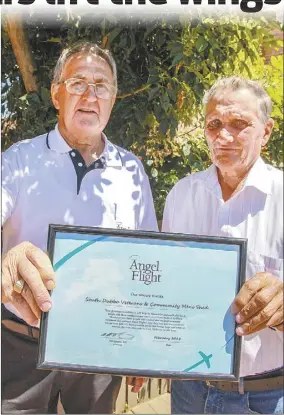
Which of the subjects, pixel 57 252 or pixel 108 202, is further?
pixel 108 202

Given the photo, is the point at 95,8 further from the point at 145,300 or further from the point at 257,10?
the point at 145,300

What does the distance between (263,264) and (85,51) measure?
1.14 meters

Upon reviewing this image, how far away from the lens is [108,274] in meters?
1.85

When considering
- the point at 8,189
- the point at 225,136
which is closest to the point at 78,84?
the point at 8,189

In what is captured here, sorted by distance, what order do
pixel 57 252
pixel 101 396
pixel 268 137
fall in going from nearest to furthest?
pixel 57 252
pixel 268 137
pixel 101 396

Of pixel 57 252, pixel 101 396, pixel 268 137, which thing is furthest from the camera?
pixel 101 396

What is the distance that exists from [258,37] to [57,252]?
1232 millimetres

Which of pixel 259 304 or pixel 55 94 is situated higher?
pixel 55 94

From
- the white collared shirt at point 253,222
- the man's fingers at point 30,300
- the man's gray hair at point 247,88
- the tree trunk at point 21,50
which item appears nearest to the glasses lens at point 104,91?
the tree trunk at point 21,50

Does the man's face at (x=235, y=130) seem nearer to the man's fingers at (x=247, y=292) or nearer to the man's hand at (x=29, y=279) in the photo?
the man's fingers at (x=247, y=292)

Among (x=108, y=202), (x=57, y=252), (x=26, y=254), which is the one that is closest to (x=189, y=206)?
(x=108, y=202)

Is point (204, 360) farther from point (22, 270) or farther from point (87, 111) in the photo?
point (87, 111)

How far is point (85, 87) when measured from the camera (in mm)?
1950

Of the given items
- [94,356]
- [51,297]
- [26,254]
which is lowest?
[94,356]
